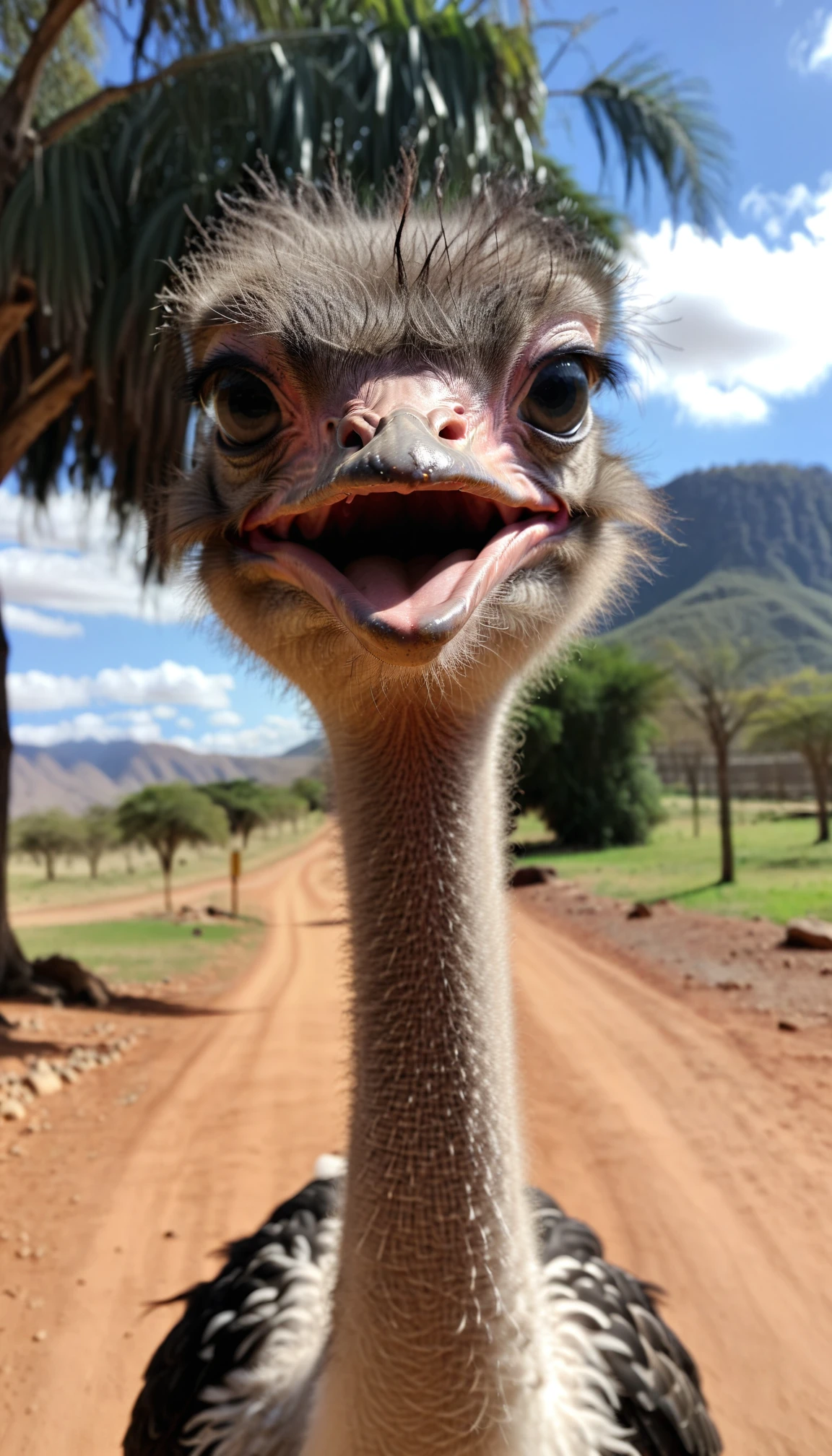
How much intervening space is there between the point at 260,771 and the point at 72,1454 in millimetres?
80125

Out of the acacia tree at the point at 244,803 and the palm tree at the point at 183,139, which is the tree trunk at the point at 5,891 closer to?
the palm tree at the point at 183,139

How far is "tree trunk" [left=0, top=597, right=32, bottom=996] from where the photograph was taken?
6285mm

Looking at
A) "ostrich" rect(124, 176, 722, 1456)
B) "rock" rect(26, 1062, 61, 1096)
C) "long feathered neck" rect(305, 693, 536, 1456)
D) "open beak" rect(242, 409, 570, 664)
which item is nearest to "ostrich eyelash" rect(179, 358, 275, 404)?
"ostrich" rect(124, 176, 722, 1456)

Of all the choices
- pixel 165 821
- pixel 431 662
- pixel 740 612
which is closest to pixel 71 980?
pixel 431 662

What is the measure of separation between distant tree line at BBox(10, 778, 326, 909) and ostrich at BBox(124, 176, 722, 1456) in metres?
0.37

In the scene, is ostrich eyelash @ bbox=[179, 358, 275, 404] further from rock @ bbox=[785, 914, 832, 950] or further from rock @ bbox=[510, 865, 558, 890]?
rock @ bbox=[510, 865, 558, 890]

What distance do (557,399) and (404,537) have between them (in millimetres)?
365

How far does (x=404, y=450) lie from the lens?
83 centimetres

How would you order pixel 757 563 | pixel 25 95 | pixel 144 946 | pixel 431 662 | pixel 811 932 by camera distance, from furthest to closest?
pixel 757 563 < pixel 144 946 < pixel 25 95 < pixel 811 932 < pixel 431 662

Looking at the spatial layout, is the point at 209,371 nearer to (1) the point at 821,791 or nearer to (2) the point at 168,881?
(1) the point at 821,791

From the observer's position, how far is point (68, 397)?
6238mm

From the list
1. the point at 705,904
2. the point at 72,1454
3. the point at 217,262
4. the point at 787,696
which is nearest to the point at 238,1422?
the point at 72,1454

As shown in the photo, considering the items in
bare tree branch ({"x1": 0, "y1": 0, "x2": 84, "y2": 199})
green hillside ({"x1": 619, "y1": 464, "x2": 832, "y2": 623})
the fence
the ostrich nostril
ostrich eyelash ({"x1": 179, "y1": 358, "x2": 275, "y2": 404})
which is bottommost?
the fence

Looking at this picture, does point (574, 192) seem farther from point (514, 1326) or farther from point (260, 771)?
point (260, 771)
